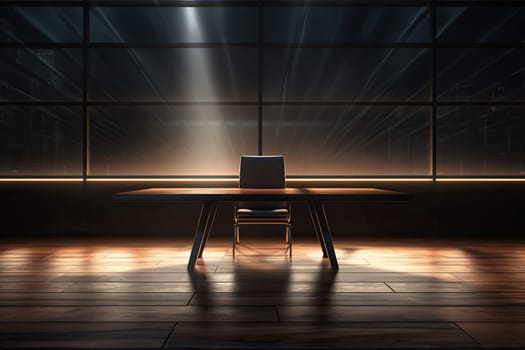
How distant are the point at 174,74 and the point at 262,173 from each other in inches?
76.3

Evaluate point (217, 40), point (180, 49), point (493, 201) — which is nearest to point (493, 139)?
point (493, 201)

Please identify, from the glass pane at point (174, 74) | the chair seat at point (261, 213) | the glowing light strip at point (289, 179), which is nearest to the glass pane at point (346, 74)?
the glass pane at point (174, 74)

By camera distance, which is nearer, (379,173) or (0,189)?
(0,189)

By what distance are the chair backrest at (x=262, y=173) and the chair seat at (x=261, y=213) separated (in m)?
0.27

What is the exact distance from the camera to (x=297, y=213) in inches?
177

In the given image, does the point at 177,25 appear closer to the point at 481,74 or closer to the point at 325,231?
the point at 325,231

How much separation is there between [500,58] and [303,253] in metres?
3.61

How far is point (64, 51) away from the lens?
471 cm

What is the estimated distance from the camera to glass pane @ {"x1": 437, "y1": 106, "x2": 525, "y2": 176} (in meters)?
4.73

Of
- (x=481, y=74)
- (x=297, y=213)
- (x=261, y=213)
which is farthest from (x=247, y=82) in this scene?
(x=481, y=74)

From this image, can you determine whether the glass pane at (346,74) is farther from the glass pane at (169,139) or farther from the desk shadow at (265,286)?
the desk shadow at (265,286)

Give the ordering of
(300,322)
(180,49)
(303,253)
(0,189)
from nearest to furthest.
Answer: (300,322) < (303,253) < (0,189) < (180,49)

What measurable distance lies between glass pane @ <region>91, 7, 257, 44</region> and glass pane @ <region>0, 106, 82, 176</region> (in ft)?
3.60

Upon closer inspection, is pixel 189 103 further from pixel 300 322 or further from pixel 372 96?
pixel 300 322
